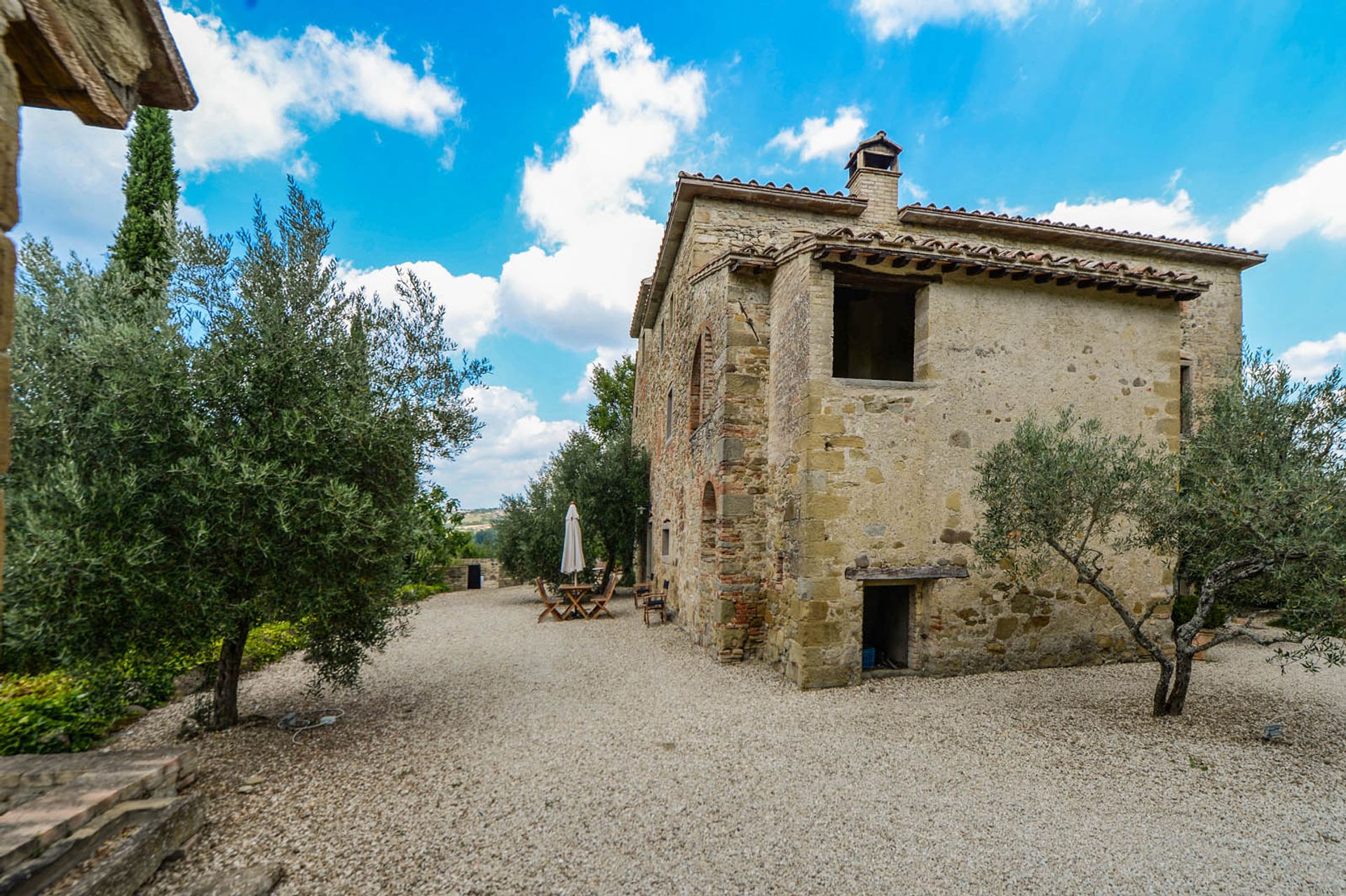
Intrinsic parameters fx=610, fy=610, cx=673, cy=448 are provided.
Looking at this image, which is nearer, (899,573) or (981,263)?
(899,573)

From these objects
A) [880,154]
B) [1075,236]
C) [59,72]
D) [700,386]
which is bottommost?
[59,72]

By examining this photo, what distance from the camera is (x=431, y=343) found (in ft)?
21.5

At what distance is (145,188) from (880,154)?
1521 cm

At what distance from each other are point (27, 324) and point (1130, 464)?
29.9ft

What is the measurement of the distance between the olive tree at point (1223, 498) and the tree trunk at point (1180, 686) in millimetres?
13

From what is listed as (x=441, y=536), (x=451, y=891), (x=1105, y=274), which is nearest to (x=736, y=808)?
(x=451, y=891)

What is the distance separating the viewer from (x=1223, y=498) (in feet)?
17.4

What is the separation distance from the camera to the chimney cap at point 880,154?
1194 centimetres

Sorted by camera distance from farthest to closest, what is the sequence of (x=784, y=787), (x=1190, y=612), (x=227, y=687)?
(x=1190, y=612) < (x=227, y=687) < (x=784, y=787)

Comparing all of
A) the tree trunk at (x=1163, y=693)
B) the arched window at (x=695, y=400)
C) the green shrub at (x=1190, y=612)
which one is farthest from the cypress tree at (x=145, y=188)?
the green shrub at (x=1190, y=612)

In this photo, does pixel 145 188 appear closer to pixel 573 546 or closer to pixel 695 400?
pixel 573 546

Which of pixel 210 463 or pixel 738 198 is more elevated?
pixel 738 198

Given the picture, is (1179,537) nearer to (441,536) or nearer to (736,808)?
(736,808)

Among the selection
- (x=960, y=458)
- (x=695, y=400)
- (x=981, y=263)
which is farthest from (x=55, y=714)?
(x=981, y=263)
